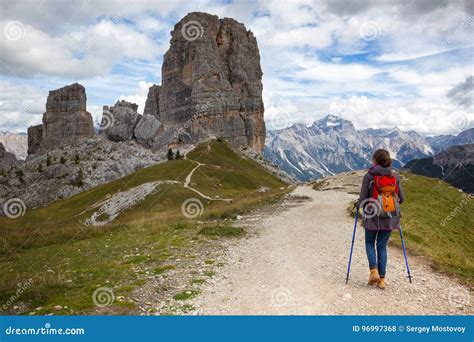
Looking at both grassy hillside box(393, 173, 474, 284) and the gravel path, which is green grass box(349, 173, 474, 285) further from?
the gravel path

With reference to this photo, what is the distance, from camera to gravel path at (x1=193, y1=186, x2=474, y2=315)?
1037 centimetres

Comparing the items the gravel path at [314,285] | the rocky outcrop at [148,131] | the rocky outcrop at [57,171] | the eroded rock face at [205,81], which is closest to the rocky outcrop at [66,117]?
the rocky outcrop at [148,131]

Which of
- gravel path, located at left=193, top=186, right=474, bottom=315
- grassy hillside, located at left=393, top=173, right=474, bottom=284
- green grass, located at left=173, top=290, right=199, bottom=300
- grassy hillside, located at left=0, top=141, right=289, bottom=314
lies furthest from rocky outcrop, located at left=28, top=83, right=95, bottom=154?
green grass, located at left=173, top=290, right=199, bottom=300

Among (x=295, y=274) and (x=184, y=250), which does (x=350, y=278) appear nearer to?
(x=295, y=274)

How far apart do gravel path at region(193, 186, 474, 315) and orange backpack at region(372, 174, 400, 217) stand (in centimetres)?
255

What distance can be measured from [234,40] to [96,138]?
85956mm

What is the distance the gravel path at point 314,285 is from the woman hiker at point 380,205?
34.2 inches

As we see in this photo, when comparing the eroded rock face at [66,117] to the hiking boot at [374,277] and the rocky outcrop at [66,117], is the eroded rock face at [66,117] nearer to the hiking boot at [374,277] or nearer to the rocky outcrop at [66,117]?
the rocky outcrop at [66,117]

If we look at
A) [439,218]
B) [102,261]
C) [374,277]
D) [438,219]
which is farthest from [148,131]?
[374,277]

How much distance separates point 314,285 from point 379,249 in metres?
2.49

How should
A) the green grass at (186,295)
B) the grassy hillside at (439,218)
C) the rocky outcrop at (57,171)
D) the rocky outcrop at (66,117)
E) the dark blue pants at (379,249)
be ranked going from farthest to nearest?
the rocky outcrop at (66,117), the rocky outcrop at (57,171), the grassy hillside at (439,218), the dark blue pants at (379,249), the green grass at (186,295)

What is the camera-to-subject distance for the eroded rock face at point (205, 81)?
554 ft

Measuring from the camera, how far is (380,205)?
12.0 metres

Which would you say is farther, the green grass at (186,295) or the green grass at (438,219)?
the green grass at (438,219)
